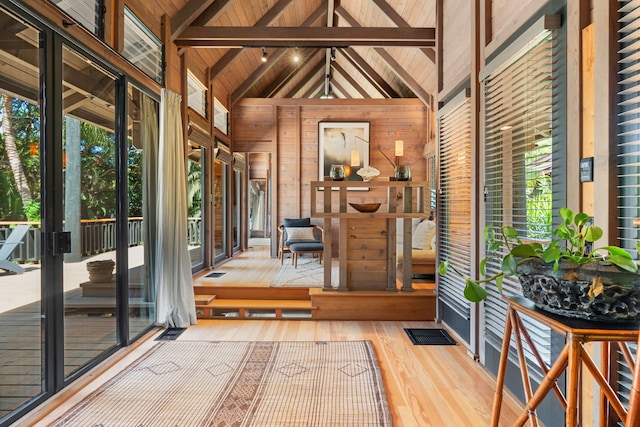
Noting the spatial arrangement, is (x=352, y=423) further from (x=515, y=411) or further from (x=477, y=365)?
(x=477, y=365)

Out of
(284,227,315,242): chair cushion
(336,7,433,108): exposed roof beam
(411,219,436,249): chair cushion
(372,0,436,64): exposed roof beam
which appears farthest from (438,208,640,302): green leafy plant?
(336,7,433,108): exposed roof beam

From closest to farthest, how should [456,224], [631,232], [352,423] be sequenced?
[631,232]
[352,423]
[456,224]

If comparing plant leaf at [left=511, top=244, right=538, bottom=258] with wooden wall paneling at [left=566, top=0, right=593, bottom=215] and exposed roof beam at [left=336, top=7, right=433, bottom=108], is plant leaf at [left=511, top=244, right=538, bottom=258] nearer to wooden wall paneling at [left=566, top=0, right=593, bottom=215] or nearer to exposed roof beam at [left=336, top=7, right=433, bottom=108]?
wooden wall paneling at [left=566, top=0, right=593, bottom=215]

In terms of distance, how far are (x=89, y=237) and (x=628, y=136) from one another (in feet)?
10.4

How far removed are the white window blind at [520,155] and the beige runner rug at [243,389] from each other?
952mm

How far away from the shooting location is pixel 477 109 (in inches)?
113

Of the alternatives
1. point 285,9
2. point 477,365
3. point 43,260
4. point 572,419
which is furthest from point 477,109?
point 285,9

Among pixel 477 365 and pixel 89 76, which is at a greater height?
pixel 89 76

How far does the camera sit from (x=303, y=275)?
511 centimetres

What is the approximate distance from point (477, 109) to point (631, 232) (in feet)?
5.35

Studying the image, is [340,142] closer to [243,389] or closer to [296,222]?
[296,222]

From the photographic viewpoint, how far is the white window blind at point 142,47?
3314mm

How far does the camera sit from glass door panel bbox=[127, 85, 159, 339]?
11.0 feet

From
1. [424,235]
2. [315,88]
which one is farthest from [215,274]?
[315,88]
